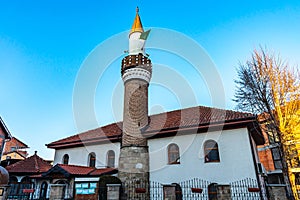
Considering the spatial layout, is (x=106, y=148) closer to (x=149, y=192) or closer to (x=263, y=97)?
(x=149, y=192)

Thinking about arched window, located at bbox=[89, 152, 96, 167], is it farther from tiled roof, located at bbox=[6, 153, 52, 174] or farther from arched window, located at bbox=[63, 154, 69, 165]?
tiled roof, located at bbox=[6, 153, 52, 174]

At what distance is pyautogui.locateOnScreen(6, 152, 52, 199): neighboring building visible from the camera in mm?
13820

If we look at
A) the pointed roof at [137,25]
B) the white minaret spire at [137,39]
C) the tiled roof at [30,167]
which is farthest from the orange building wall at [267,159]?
the tiled roof at [30,167]

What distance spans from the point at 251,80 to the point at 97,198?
30.8 ft

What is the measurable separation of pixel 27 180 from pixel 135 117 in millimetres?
9442

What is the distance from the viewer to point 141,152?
41.8 feet

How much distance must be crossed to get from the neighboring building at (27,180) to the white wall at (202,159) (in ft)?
24.7

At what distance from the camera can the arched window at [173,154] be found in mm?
12120

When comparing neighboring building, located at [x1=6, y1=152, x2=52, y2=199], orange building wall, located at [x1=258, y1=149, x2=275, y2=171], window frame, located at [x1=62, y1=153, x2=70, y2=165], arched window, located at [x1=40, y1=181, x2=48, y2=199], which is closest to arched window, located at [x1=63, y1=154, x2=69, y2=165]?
window frame, located at [x1=62, y1=153, x2=70, y2=165]

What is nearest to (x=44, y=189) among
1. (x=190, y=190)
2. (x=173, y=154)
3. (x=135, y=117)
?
(x=135, y=117)

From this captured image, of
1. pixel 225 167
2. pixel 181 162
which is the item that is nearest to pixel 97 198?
pixel 181 162

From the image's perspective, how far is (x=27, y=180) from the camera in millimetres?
15312

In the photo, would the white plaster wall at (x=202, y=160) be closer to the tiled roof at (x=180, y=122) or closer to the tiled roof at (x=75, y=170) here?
the tiled roof at (x=180, y=122)

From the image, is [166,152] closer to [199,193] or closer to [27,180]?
[199,193]
